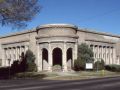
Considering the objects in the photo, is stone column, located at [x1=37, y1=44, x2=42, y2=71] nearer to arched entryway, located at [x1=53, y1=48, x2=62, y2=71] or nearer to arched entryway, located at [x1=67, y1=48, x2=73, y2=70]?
arched entryway, located at [x1=53, y1=48, x2=62, y2=71]

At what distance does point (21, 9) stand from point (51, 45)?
2688 cm

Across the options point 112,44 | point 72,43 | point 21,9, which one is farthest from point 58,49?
point 21,9

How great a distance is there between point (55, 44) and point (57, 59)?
506cm

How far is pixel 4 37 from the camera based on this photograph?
3157 inches

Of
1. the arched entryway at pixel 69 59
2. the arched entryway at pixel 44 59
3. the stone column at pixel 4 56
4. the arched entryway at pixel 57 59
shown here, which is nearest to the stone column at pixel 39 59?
the arched entryway at pixel 44 59

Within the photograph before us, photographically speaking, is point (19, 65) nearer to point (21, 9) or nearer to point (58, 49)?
point (58, 49)

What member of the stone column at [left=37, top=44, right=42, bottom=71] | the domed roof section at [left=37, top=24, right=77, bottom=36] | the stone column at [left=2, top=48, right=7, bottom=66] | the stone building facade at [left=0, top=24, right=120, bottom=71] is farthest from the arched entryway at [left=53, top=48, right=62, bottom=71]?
the stone column at [left=2, top=48, right=7, bottom=66]

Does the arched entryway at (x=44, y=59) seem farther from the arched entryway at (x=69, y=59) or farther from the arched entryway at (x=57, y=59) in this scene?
the arched entryway at (x=69, y=59)

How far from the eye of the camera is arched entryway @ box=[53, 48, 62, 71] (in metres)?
65.6

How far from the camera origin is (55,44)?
63344 mm

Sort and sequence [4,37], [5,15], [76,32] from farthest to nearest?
[4,37]
[76,32]
[5,15]

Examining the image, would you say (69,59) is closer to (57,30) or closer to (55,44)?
(55,44)

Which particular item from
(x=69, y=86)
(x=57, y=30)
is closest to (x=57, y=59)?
(x=57, y=30)

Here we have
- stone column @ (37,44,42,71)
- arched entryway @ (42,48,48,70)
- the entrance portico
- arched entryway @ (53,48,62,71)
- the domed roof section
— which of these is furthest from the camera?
stone column @ (37,44,42,71)
